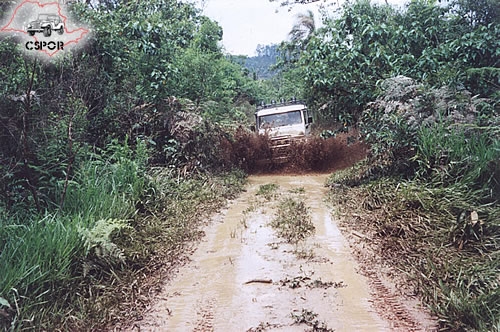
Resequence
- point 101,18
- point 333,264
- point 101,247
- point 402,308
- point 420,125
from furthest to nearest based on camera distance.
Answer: point 101,18 < point 420,125 < point 333,264 < point 101,247 < point 402,308

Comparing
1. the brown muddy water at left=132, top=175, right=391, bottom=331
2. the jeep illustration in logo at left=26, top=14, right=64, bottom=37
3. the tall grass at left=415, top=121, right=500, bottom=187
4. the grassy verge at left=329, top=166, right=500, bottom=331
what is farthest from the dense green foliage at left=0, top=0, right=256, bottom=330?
the tall grass at left=415, top=121, right=500, bottom=187

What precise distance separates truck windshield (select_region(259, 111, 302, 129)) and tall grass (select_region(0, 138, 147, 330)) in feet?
23.9

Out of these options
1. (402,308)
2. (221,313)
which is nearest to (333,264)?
(402,308)

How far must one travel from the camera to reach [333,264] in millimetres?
4234

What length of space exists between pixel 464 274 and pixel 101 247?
317 centimetres

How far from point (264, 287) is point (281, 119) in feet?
29.4

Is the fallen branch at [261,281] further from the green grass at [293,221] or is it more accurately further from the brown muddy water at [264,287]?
the green grass at [293,221]

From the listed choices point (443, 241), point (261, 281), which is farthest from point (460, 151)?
point (261, 281)

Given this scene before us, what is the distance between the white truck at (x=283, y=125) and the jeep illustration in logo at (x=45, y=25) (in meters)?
6.42

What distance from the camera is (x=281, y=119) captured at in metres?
12.3

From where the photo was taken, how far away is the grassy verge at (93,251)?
3076mm

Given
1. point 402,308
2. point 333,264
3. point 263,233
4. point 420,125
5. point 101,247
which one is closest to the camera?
point 402,308

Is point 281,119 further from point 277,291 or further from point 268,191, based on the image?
point 277,291

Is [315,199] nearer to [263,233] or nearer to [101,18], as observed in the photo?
[263,233]
